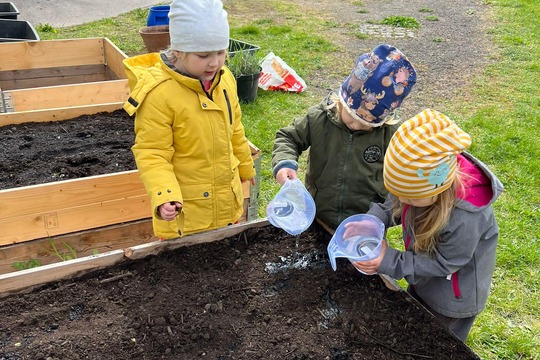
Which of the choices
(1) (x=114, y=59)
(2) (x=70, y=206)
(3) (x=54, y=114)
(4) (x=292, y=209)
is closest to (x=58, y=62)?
(1) (x=114, y=59)

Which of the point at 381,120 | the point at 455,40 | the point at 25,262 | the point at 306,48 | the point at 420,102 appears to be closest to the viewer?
the point at 381,120

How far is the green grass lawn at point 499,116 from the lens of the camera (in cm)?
313

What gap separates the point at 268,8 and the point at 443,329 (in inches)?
370

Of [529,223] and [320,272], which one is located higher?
[320,272]

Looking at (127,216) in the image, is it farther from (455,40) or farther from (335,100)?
(455,40)

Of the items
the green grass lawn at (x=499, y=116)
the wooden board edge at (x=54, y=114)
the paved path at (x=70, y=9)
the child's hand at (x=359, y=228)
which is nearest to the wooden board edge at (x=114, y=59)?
the wooden board edge at (x=54, y=114)

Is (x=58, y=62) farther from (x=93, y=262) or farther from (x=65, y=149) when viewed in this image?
(x=93, y=262)

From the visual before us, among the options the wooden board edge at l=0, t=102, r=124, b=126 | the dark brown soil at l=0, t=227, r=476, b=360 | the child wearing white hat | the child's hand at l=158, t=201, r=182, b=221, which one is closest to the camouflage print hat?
the child wearing white hat

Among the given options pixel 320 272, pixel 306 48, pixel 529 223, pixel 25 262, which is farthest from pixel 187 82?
pixel 306 48

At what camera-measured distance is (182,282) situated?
7.57 feet

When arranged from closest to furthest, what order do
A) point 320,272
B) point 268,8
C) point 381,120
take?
point 381,120
point 320,272
point 268,8

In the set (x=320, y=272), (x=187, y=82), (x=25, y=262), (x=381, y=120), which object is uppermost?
(x=187, y=82)

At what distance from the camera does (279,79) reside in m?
6.23

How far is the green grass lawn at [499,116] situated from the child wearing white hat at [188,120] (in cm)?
165
